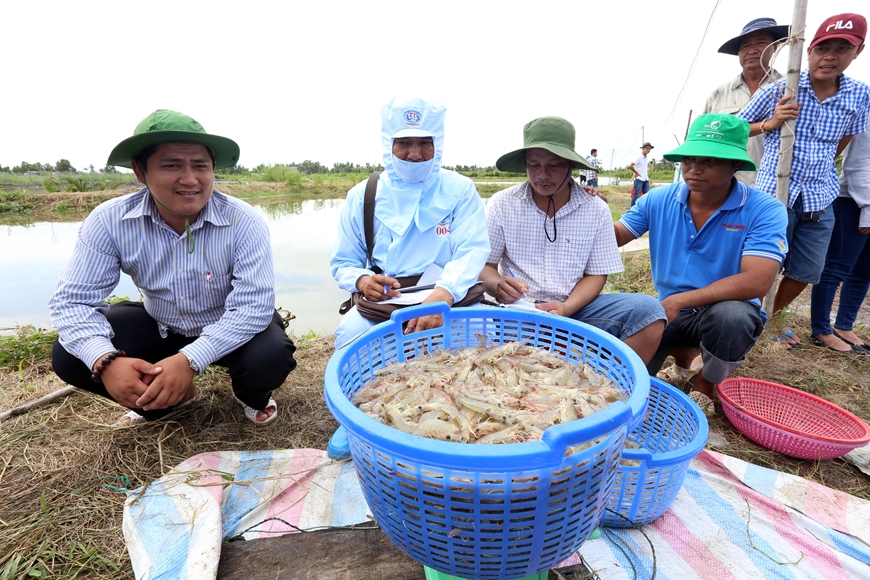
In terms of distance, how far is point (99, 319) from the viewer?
7.52 feet

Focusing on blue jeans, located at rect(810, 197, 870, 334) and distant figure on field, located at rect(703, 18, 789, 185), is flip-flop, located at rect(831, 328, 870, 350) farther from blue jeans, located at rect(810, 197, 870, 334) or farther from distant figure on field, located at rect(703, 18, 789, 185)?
distant figure on field, located at rect(703, 18, 789, 185)

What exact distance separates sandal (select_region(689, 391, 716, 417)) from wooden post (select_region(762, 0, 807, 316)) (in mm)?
1957

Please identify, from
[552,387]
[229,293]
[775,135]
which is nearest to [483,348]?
[552,387]

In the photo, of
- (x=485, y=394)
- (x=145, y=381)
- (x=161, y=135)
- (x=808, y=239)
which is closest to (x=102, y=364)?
(x=145, y=381)

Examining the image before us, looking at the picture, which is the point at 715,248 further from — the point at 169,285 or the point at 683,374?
the point at 169,285

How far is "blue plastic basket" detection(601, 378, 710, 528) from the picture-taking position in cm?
173

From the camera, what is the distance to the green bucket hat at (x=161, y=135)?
6.77 feet

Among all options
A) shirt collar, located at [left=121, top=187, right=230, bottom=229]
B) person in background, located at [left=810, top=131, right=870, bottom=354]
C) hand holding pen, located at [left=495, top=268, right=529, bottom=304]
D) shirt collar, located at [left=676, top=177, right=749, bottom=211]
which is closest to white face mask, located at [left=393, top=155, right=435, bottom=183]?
hand holding pen, located at [left=495, top=268, right=529, bottom=304]

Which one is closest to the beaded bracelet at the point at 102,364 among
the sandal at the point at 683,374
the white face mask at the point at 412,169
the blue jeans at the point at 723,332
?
the white face mask at the point at 412,169

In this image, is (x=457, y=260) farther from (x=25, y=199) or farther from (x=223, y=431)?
(x=25, y=199)

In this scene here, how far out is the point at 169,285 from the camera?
2430 mm

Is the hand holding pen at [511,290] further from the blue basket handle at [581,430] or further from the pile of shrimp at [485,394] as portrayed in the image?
the blue basket handle at [581,430]

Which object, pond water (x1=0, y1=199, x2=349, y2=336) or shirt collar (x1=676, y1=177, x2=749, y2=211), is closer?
shirt collar (x1=676, y1=177, x2=749, y2=211)

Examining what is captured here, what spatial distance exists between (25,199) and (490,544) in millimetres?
22531
